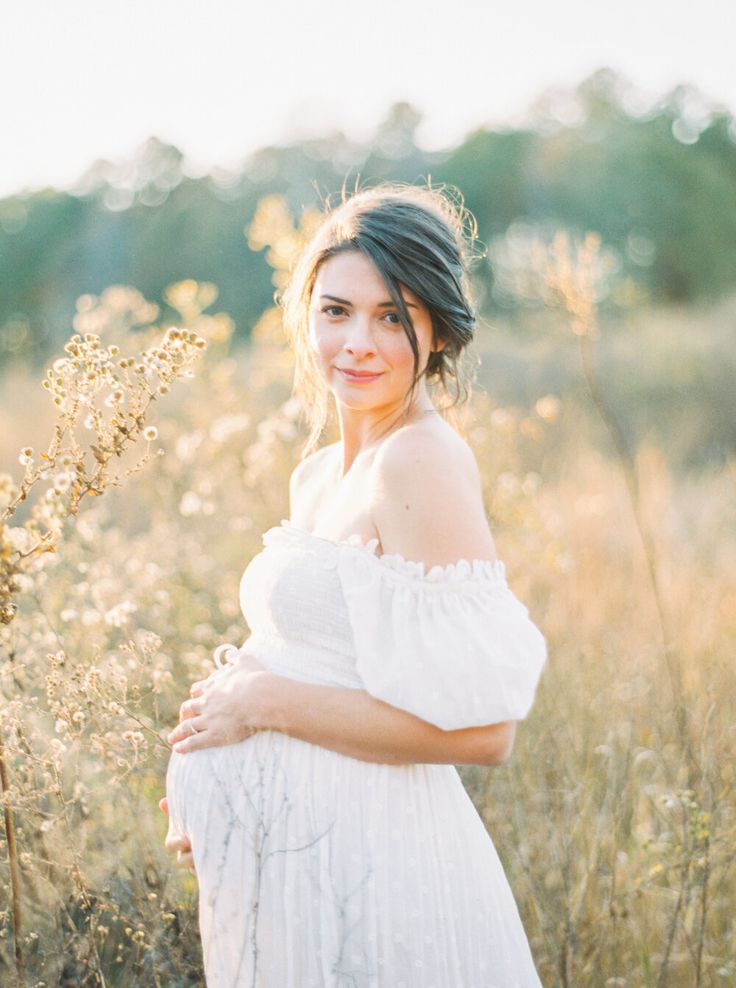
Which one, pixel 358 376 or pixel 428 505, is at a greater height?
pixel 358 376

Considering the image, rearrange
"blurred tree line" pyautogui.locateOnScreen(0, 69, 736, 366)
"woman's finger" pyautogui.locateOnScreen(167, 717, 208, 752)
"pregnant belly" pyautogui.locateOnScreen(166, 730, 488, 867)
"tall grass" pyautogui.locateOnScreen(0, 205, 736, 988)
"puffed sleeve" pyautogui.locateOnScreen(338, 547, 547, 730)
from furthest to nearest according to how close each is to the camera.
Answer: "blurred tree line" pyautogui.locateOnScreen(0, 69, 736, 366), "tall grass" pyautogui.locateOnScreen(0, 205, 736, 988), "woman's finger" pyautogui.locateOnScreen(167, 717, 208, 752), "pregnant belly" pyautogui.locateOnScreen(166, 730, 488, 867), "puffed sleeve" pyautogui.locateOnScreen(338, 547, 547, 730)

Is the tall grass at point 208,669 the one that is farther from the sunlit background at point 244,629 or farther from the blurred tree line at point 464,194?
the blurred tree line at point 464,194

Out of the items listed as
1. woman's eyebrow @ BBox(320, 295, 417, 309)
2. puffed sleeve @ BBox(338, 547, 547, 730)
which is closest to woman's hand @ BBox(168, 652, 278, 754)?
puffed sleeve @ BBox(338, 547, 547, 730)

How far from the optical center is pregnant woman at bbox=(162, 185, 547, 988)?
1741 millimetres

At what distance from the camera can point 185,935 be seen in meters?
2.23

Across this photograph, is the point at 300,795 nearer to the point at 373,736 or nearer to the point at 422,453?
the point at 373,736

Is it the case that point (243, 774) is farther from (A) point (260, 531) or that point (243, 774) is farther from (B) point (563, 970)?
(A) point (260, 531)

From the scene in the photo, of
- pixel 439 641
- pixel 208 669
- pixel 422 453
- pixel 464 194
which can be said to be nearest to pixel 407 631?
pixel 439 641

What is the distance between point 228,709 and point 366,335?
0.78 meters

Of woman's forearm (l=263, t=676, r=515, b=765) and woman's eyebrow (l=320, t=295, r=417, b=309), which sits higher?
woman's eyebrow (l=320, t=295, r=417, b=309)

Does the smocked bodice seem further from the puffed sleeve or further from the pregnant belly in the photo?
the pregnant belly

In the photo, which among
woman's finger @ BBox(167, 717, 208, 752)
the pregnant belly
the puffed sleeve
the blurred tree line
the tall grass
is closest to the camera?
the puffed sleeve

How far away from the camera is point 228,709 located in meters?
1.89

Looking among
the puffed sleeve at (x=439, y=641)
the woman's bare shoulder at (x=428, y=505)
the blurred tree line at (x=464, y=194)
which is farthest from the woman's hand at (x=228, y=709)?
the blurred tree line at (x=464, y=194)
